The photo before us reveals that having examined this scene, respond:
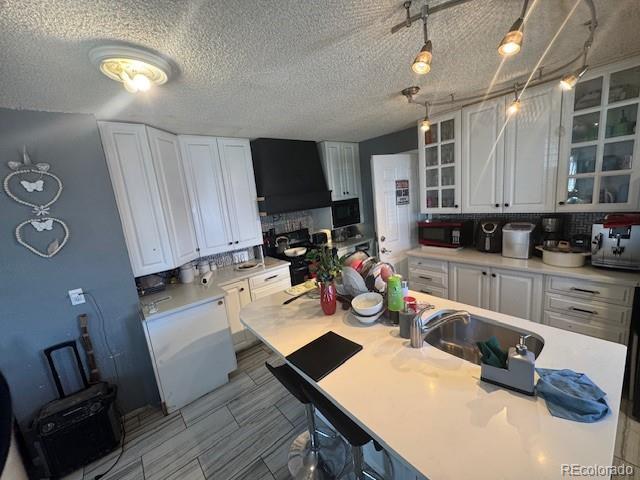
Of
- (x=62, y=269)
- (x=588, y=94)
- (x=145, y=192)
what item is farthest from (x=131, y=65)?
(x=588, y=94)

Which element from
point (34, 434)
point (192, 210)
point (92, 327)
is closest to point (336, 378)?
point (92, 327)

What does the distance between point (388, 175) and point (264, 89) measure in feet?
5.81

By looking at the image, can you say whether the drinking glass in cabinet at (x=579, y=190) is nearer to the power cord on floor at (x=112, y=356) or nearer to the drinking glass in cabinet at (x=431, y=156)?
the drinking glass in cabinet at (x=431, y=156)

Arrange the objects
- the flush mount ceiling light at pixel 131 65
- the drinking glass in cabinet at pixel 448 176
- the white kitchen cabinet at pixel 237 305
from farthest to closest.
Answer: the drinking glass in cabinet at pixel 448 176, the white kitchen cabinet at pixel 237 305, the flush mount ceiling light at pixel 131 65

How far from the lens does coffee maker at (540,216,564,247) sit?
228 centimetres

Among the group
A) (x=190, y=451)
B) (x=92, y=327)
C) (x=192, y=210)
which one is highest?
A: (x=192, y=210)

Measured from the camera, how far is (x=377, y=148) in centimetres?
375

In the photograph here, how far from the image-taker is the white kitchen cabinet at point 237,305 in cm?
266

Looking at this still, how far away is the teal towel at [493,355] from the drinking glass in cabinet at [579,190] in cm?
192

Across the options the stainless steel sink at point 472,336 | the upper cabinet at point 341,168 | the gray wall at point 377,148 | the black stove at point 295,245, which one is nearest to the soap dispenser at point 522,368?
the stainless steel sink at point 472,336

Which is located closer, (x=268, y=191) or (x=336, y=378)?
(x=336, y=378)

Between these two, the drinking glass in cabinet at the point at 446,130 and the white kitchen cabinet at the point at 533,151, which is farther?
the drinking glass in cabinet at the point at 446,130

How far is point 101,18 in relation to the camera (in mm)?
945

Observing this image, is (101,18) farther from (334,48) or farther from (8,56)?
(334,48)
